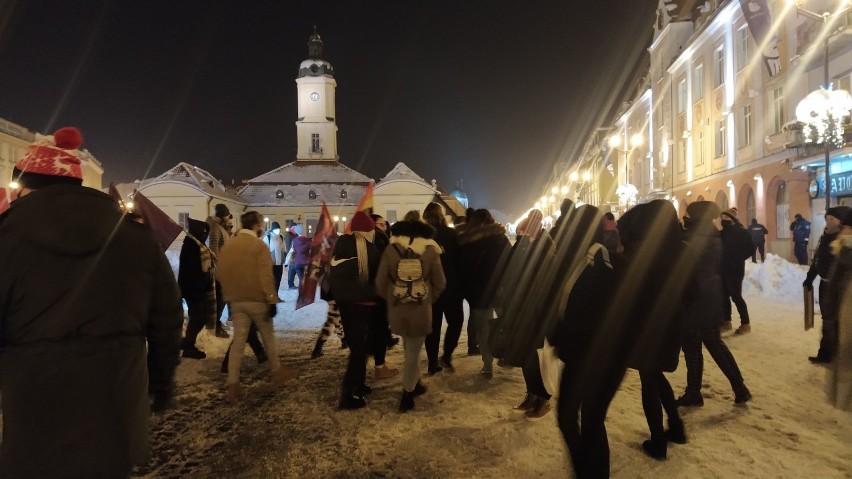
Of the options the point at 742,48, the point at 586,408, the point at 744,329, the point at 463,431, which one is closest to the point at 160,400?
the point at 586,408

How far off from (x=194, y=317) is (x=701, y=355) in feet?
21.0

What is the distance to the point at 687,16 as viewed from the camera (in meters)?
37.0

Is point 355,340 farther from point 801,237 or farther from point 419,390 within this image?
point 801,237

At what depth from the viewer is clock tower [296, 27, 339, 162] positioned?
72250mm

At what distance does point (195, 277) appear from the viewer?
7785mm

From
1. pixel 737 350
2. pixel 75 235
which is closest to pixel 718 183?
pixel 737 350

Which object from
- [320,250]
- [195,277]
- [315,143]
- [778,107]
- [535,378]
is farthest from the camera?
[315,143]

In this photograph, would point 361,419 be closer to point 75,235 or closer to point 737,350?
point 75,235

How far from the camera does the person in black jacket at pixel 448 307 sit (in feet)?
23.4

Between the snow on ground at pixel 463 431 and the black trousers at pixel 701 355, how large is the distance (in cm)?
25

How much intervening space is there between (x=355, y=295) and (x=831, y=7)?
64.4 feet

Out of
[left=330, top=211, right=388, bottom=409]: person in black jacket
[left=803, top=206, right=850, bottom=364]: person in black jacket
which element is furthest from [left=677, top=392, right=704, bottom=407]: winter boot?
[left=330, top=211, right=388, bottom=409]: person in black jacket

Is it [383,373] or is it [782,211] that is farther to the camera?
[782,211]

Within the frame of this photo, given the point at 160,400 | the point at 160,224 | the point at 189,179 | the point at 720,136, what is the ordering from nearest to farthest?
the point at 160,400 < the point at 160,224 < the point at 720,136 < the point at 189,179
